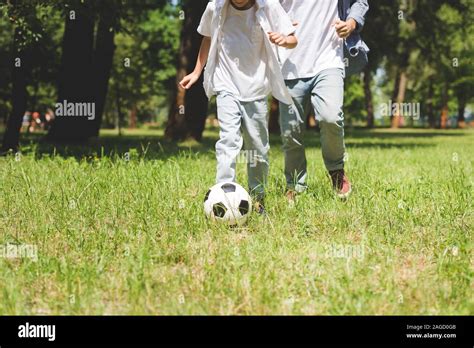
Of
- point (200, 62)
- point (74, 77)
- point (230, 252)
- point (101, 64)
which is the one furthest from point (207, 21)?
point (101, 64)

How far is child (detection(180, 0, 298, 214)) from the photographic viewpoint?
4.98 m

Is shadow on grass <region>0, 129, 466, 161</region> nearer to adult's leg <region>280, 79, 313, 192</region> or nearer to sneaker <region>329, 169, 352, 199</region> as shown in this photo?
adult's leg <region>280, 79, 313, 192</region>

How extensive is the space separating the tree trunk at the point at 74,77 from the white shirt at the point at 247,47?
1126 centimetres

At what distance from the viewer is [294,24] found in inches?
204

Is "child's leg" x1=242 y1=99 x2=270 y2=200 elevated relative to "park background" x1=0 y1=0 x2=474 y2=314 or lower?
elevated

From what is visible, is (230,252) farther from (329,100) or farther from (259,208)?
(329,100)

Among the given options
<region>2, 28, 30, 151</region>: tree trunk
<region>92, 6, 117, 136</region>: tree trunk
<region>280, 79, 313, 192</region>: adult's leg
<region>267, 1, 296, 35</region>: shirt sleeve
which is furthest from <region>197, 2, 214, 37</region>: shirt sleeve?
<region>92, 6, 117, 136</region>: tree trunk

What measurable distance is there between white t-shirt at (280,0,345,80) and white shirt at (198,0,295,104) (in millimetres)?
504

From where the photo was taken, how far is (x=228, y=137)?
16.3 feet

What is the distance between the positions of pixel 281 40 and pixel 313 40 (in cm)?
69
